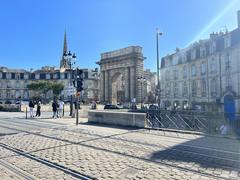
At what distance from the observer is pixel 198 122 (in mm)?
14438

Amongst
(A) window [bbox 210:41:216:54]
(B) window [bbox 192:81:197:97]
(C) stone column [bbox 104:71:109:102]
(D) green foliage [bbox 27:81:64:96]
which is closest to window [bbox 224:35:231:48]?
(A) window [bbox 210:41:216:54]

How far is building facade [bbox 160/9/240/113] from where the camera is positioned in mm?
36531

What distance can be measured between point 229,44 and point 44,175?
36.6m

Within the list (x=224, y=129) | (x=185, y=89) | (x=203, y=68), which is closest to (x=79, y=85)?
(x=224, y=129)

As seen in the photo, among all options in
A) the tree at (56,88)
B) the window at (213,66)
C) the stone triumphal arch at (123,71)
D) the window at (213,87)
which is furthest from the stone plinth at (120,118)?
the tree at (56,88)

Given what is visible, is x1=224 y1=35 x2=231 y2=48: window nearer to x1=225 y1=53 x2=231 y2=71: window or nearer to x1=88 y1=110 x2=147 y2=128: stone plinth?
x1=225 y1=53 x2=231 y2=71: window

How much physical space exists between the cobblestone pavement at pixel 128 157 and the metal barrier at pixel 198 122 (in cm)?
206

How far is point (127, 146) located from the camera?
9641 millimetres

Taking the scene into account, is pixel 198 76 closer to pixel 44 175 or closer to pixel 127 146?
pixel 127 146

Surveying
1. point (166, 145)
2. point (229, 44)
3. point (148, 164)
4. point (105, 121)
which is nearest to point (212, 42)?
point (229, 44)

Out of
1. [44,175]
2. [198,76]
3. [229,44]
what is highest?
[229,44]

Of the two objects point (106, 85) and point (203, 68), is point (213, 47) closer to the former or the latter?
point (203, 68)

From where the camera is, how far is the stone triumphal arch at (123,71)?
240 feet

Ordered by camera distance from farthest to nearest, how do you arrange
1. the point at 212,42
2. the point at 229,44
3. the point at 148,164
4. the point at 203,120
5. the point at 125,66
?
the point at 125,66, the point at 212,42, the point at 229,44, the point at 203,120, the point at 148,164
